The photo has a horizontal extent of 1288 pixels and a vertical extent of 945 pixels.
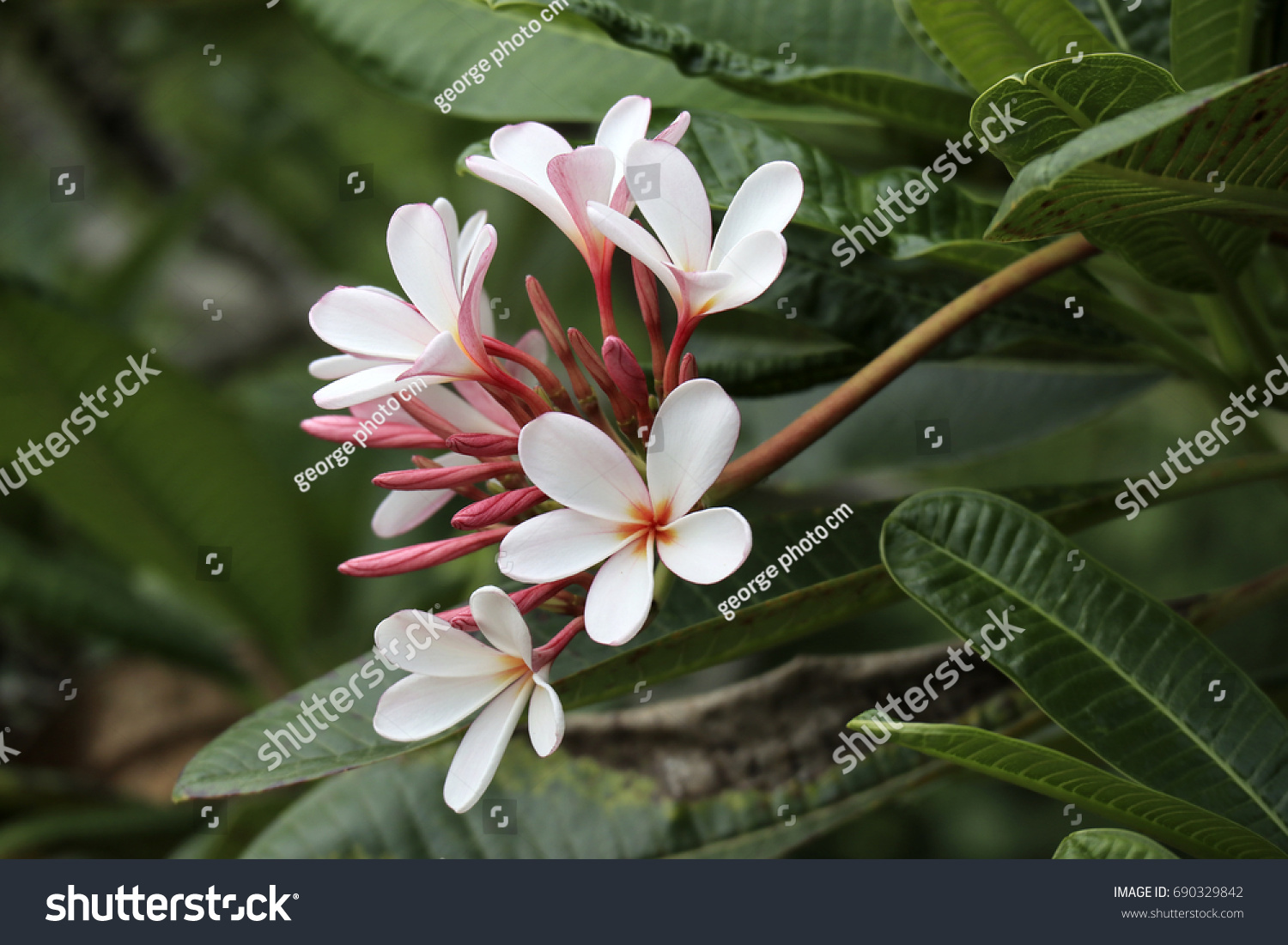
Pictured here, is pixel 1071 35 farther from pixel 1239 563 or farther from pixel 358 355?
pixel 1239 563

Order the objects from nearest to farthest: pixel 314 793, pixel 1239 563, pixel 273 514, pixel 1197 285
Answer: pixel 1197 285 → pixel 314 793 → pixel 273 514 → pixel 1239 563

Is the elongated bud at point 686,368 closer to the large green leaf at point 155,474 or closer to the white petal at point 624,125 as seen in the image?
the white petal at point 624,125

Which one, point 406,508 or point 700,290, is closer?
point 700,290

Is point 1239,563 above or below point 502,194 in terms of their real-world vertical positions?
below

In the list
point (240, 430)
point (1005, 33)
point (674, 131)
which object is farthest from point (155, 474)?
point (1005, 33)

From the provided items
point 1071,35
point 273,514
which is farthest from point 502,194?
point 1071,35

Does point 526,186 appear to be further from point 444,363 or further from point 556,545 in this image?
point 556,545

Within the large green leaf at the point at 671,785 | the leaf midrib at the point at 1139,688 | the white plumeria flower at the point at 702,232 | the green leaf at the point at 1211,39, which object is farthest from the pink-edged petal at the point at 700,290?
the large green leaf at the point at 671,785

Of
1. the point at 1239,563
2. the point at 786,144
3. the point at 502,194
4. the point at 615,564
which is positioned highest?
the point at 786,144
